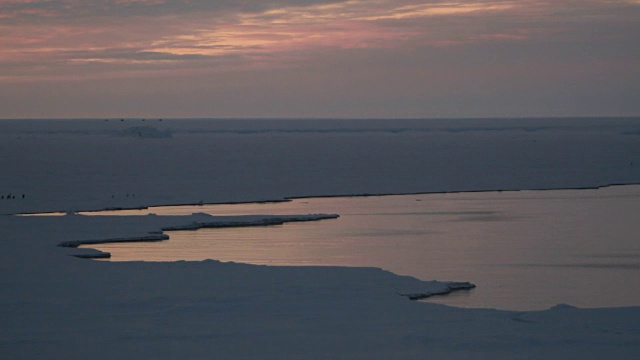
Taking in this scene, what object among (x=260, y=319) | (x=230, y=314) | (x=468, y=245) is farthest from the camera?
(x=468, y=245)

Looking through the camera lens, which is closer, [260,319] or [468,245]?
[260,319]

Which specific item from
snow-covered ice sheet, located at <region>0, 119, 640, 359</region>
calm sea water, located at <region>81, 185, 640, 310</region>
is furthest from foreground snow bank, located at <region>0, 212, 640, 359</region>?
calm sea water, located at <region>81, 185, 640, 310</region>

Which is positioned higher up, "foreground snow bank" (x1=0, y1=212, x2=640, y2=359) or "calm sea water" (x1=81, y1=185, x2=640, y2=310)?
"calm sea water" (x1=81, y1=185, x2=640, y2=310)

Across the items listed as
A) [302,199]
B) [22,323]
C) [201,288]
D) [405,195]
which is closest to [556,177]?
[405,195]

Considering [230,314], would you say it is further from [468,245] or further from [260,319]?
[468,245]

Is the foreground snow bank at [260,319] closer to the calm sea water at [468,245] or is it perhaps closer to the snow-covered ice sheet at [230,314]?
the snow-covered ice sheet at [230,314]

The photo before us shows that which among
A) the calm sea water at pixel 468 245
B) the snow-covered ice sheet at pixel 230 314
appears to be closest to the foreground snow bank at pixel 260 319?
the snow-covered ice sheet at pixel 230 314

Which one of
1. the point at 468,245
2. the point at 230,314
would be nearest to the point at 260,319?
the point at 230,314

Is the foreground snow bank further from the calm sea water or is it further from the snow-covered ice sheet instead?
the calm sea water
